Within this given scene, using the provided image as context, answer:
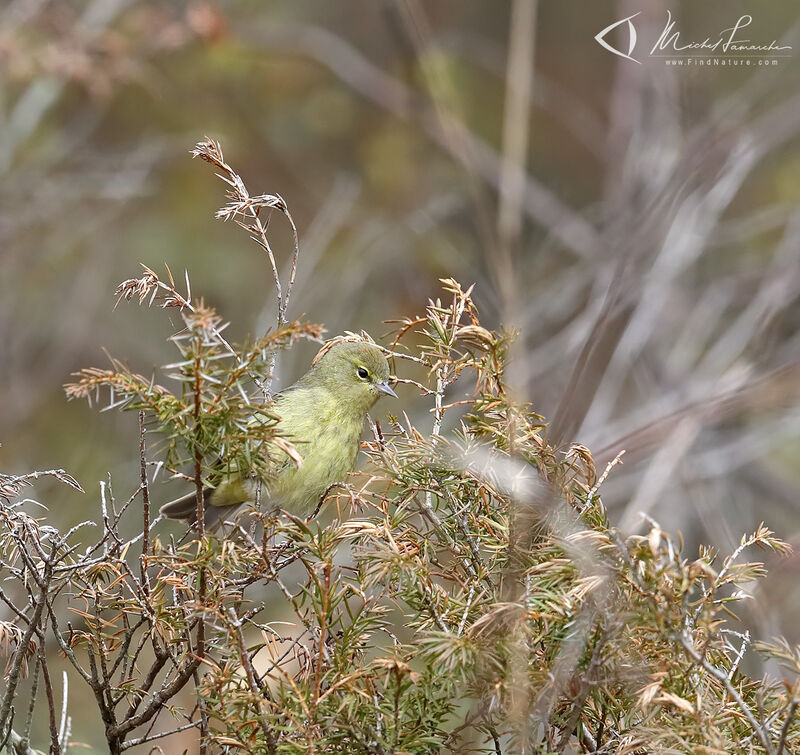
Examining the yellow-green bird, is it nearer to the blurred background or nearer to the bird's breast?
the bird's breast

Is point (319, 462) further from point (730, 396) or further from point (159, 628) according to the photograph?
point (159, 628)

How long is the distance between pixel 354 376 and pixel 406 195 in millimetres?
5280

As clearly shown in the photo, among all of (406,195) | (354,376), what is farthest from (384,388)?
(406,195)

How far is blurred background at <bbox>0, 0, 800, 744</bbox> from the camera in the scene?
18.3 ft

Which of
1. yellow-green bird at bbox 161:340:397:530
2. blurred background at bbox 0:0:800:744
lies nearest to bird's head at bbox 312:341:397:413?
yellow-green bird at bbox 161:340:397:530

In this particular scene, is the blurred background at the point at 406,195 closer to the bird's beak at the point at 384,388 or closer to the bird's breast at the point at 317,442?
the bird's beak at the point at 384,388

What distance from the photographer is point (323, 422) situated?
11.8 ft

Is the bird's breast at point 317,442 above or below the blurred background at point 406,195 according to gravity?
below

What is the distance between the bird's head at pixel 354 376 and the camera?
367 centimetres

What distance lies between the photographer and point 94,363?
7.65 meters

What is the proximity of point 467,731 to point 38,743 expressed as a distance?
129 inches

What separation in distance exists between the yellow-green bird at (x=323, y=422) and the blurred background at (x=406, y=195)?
1.05 meters

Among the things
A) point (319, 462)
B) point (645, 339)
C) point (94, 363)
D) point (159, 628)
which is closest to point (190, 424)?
point (159, 628)

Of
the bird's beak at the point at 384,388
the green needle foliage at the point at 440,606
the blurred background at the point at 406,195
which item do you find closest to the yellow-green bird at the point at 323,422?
the bird's beak at the point at 384,388
